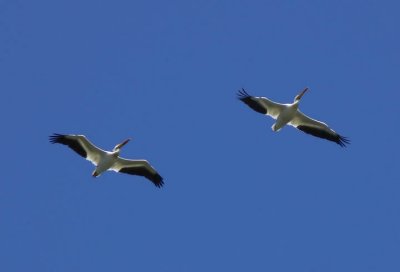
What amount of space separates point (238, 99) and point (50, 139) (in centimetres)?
584

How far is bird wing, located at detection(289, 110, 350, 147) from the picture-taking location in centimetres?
3422

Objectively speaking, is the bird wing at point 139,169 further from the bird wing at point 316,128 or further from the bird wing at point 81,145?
the bird wing at point 316,128

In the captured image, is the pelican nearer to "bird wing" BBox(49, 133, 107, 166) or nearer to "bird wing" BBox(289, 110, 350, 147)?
"bird wing" BBox(289, 110, 350, 147)

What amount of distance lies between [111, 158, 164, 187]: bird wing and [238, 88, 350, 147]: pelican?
3.53 meters

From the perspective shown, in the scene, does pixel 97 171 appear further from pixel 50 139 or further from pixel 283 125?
pixel 283 125

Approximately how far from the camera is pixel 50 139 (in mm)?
32688

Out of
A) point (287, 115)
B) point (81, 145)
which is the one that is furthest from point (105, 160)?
point (287, 115)

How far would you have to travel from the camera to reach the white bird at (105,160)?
108 ft

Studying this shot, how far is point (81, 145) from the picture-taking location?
32.9 m

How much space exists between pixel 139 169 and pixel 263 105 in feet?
14.1

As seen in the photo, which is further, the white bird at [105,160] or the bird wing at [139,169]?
the bird wing at [139,169]

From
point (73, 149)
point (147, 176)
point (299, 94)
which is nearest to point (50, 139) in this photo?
point (73, 149)

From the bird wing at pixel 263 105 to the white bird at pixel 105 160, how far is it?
359 cm

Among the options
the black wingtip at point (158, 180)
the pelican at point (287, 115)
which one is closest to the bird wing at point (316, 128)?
the pelican at point (287, 115)
